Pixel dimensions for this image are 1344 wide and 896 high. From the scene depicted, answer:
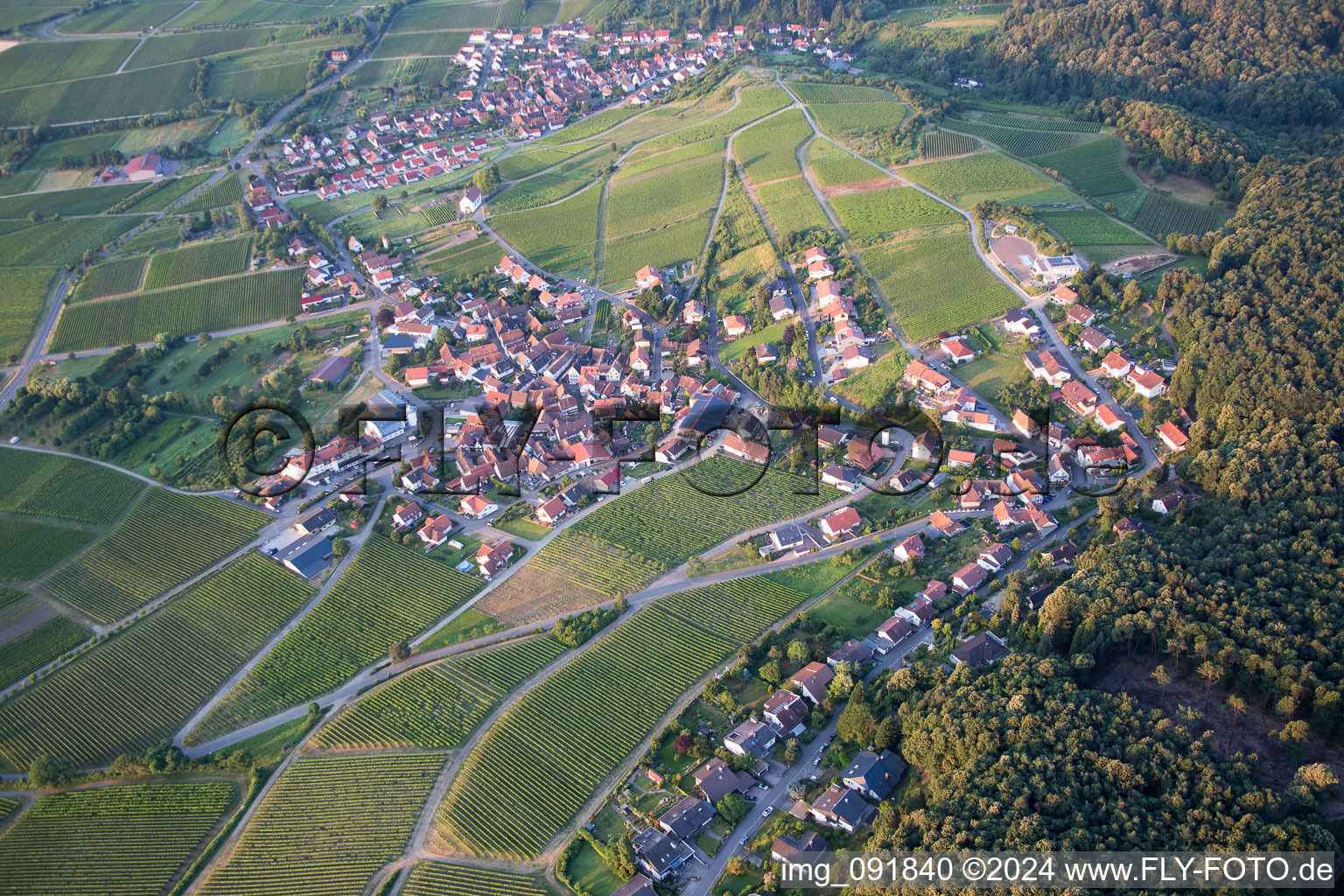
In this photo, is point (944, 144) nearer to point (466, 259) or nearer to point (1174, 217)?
point (1174, 217)

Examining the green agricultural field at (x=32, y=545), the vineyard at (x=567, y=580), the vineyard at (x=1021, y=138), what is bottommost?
the vineyard at (x=567, y=580)

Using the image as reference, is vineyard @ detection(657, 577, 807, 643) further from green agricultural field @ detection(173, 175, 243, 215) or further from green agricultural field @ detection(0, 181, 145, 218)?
green agricultural field @ detection(0, 181, 145, 218)

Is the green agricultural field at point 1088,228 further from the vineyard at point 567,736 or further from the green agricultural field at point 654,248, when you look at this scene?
the vineyard at point 567,736

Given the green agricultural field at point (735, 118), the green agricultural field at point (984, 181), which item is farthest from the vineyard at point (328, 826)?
the green agricultural field at point (735, 118)

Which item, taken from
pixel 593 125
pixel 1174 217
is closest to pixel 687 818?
pixel 1174 217

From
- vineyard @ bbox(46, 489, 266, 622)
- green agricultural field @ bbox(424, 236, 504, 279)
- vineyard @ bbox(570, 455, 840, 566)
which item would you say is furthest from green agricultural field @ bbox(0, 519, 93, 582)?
green agricultural field @ bbox(424, 236, 504, 279)

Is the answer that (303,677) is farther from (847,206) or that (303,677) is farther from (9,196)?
(9,196)

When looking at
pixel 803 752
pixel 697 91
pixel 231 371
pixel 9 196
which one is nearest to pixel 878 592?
pixel 803 752
